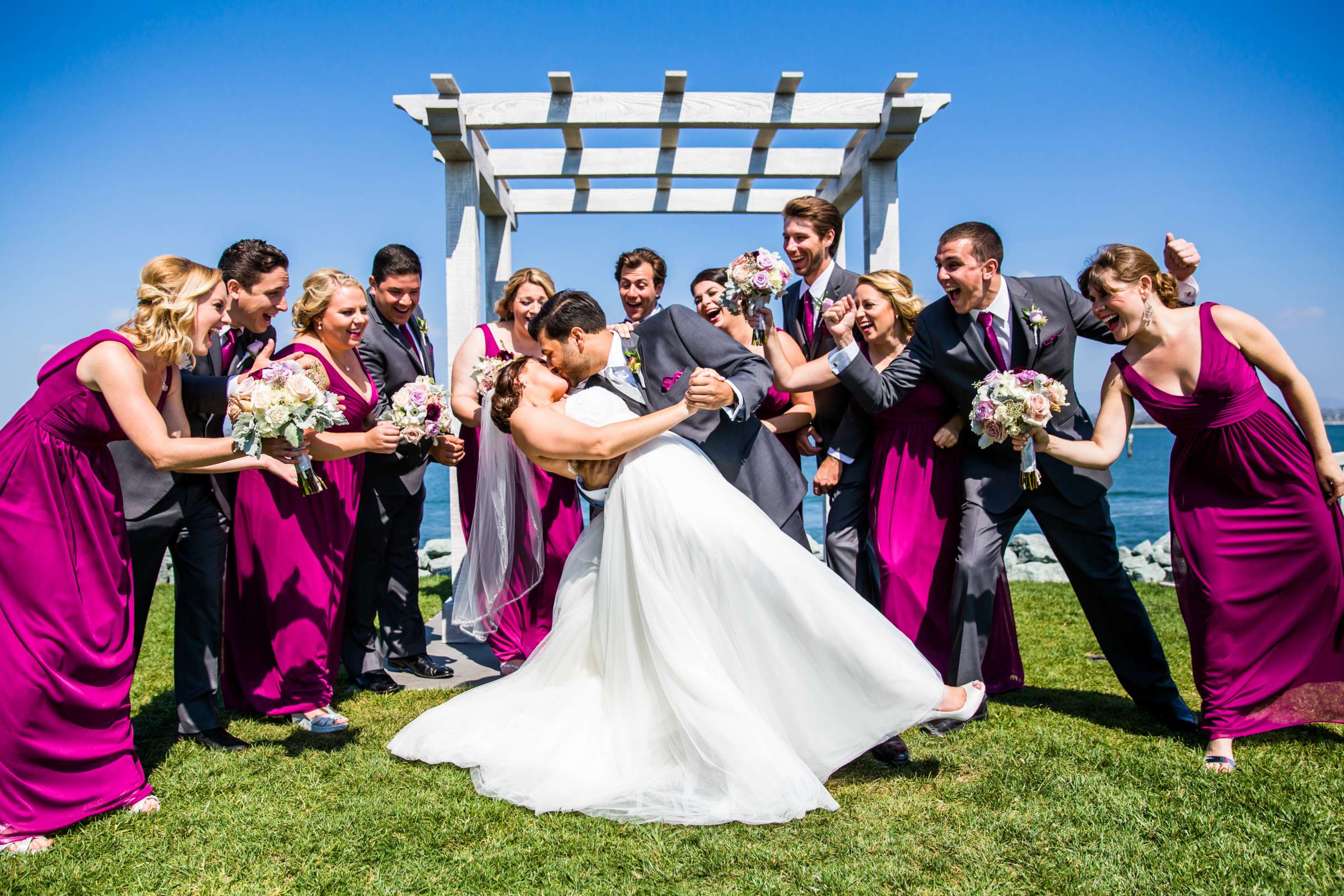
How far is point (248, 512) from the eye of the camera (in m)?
5.12

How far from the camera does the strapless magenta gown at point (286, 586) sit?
513 centimetres

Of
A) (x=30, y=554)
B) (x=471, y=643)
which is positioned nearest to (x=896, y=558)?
(x=471, y=643)

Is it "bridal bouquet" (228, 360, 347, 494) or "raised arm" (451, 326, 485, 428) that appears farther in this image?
"raised arm" (451, 326, 485, 428)

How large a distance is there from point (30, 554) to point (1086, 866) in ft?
13.7

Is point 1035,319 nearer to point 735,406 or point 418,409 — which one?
point 735,406

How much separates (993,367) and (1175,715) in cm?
205

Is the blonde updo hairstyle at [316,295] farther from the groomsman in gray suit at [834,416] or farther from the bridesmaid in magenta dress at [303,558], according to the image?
the groomsman in gray suit at [834,416]

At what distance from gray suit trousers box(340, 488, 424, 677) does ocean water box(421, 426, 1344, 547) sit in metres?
3.07

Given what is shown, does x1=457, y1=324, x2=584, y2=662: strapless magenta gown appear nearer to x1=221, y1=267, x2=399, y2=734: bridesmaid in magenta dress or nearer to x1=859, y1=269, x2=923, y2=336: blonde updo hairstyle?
x1=221, y1=267, x2=399, y2=734: bridesmaid in magenta dress

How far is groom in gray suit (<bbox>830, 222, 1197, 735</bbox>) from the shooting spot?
4965 mm

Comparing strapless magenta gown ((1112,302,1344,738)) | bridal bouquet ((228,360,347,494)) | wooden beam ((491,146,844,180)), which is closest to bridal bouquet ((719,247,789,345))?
strapless magenta gown ((1112,302,1344,738))

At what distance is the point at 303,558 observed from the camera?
5.18 m

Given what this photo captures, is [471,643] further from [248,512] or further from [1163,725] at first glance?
[1163,725]

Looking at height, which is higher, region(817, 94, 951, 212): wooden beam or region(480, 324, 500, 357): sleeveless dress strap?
region(817, 94, 951, 212): wooden beam
